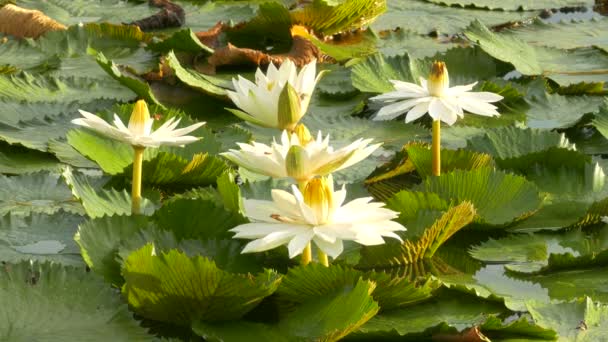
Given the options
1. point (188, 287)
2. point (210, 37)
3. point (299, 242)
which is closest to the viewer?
point (299, 242)

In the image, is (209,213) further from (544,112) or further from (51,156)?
(544,112)

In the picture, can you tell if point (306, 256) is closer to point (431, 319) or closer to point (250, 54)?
point (431, 319)

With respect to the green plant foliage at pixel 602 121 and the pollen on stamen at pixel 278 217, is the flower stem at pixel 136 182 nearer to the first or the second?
the pollen on stamen at pixel 278 217

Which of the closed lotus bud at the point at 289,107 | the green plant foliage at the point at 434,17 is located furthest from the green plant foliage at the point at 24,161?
the green plant foliage at the point at 434,17

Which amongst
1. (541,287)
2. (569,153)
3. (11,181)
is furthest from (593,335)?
(11,181)

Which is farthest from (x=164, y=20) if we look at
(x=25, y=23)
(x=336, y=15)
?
(x=336, y=15)

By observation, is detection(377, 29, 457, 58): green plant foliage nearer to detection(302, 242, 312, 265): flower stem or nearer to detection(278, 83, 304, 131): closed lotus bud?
detection(278, 83, 304, 131): closed lotus bud
